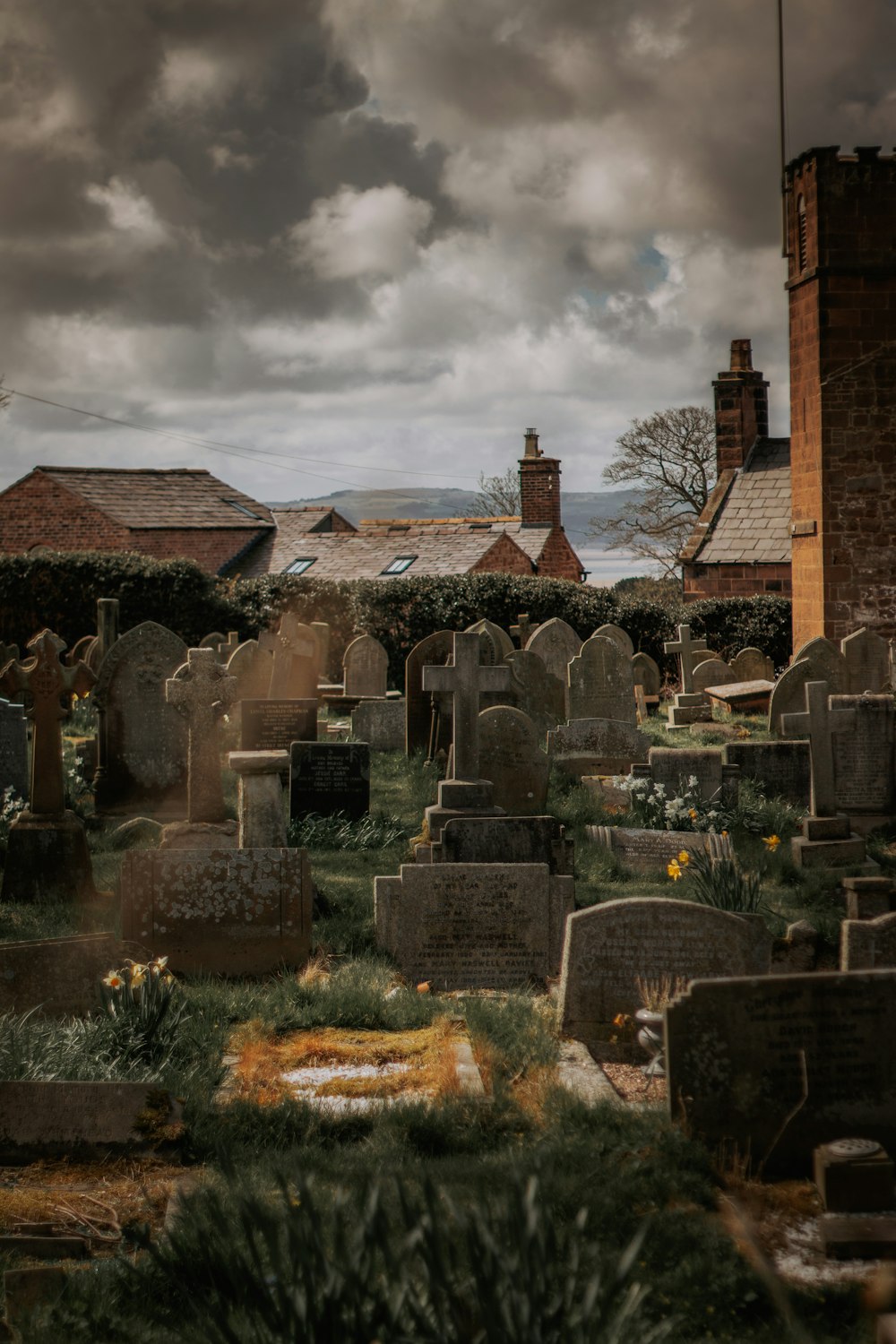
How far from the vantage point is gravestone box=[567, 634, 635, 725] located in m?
15.8

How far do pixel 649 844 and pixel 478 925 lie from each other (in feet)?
10.7

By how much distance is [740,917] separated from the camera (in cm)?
685

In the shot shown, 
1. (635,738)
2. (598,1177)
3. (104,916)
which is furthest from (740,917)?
(635,738)

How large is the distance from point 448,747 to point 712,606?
41.9ft

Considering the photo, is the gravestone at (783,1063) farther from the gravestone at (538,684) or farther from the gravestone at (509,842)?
the gravestone at (538,684)

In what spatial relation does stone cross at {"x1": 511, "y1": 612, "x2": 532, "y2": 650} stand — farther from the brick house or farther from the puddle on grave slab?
the puddle on grave slab

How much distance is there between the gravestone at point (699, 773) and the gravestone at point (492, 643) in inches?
101

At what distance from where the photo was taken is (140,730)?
12258 millimetres

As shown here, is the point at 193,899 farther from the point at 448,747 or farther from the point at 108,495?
the point at 108,495

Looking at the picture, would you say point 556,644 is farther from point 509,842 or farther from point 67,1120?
point 67,1120

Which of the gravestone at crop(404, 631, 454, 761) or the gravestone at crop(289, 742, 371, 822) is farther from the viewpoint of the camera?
the gravestone at crop(404, 631, 454, 761)

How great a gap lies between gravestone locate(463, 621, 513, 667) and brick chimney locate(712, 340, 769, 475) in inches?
534

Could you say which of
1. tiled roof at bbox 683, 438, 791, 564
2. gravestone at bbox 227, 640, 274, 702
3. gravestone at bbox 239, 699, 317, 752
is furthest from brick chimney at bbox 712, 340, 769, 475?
gravestone at bbox 239, 699, 317, 752

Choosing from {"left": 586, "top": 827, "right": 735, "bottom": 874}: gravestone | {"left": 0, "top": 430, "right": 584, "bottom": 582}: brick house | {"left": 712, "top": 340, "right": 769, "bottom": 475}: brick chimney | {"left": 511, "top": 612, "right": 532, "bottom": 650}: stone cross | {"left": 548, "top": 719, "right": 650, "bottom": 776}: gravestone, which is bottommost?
{"left": 586, "top": 827, "right": 735, "bottom": 874}: gravestone
